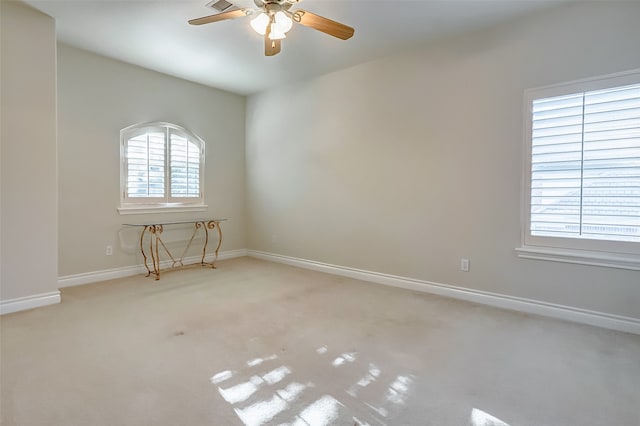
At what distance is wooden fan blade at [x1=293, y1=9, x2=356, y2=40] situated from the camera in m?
2.33

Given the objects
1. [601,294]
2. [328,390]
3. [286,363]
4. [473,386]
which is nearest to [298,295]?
[286,363]

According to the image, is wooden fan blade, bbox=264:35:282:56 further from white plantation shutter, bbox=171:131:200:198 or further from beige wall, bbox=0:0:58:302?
white plantation shutter, bbox=171:131:200:198

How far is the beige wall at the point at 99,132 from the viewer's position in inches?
150

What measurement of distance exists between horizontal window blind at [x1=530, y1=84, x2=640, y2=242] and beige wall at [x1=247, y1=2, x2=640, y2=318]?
0.61ft

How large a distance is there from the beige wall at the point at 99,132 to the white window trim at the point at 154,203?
0.20ft

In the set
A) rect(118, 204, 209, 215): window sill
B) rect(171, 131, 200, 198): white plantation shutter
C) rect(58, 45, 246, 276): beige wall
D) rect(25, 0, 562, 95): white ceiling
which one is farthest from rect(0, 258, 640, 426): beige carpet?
rect(25, 0, 562, 95): white ceiling

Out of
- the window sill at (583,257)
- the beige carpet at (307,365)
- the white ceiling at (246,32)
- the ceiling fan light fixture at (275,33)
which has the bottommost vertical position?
the beige carpet at (307,365)

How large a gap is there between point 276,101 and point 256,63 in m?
1.04

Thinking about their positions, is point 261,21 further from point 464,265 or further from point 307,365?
point 464,265

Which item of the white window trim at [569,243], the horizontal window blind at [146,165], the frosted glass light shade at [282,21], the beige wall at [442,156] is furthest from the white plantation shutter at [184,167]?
the white window trim at [569,243]

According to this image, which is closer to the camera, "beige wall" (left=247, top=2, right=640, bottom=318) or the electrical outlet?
"beige wall" (left=247, top=2, right=640, bottom=318)

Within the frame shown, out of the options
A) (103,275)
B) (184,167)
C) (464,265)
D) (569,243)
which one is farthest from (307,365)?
(184,167)

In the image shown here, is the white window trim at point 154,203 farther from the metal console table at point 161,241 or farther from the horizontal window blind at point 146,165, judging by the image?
the metal console table at point 161,241

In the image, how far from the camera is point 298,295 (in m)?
3.59
